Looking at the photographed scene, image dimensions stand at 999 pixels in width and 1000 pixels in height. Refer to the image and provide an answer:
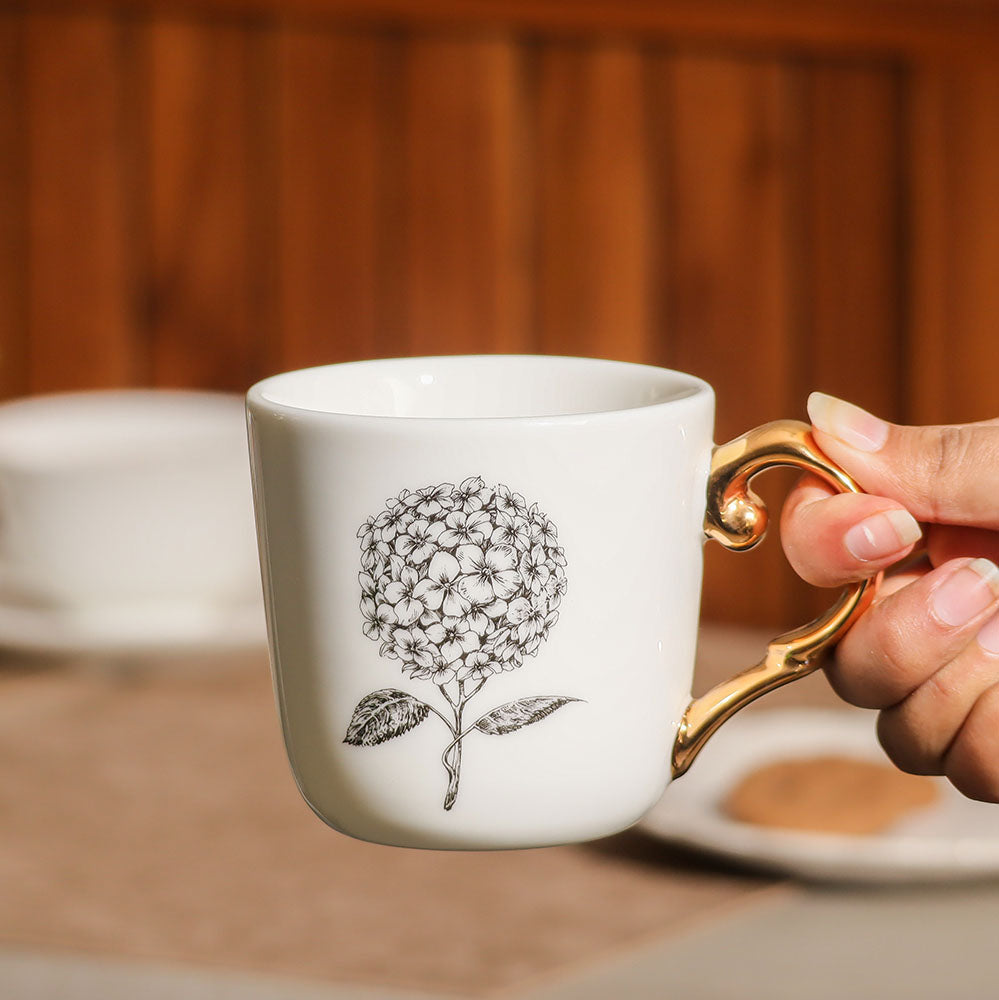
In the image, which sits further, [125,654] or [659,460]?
[125,654]

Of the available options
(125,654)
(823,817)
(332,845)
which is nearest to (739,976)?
(823,817)

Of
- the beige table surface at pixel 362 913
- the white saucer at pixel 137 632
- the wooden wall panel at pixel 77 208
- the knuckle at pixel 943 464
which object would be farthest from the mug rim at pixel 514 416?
the wooden wall panel at pixel 77 208

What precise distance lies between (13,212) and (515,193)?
75cm

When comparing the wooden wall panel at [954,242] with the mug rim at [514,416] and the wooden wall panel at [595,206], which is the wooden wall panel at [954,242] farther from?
the mug rim at [514,416]

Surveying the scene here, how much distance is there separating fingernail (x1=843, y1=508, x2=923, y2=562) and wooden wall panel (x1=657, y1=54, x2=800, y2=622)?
1.51 metres

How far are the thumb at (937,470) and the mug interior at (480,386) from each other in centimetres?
9

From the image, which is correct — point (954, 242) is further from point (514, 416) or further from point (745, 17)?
point (514, 416)

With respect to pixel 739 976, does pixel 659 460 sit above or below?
above

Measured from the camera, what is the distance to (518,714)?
1.45ft

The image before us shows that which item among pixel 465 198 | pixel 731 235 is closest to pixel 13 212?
pixel 465 198

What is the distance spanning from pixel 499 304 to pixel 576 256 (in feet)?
0.45

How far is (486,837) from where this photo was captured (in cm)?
46

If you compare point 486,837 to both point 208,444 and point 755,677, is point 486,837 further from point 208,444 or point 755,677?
point 208,444

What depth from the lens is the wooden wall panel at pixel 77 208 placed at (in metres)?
1.96
